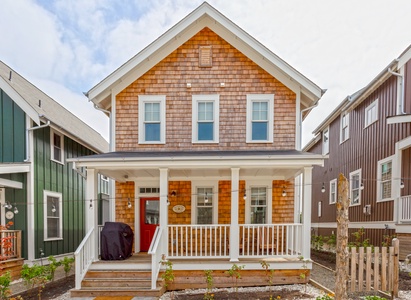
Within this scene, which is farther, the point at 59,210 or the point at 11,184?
the point at 59,210

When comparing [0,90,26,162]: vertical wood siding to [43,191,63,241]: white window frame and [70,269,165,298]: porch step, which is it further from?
[70,269,165,298]: porch step

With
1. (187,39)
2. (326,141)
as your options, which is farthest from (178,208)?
(326,141)

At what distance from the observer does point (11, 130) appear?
32.6 feet

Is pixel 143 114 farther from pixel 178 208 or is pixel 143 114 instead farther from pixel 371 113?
pixel 371 113

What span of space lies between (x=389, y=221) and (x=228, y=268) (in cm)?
655

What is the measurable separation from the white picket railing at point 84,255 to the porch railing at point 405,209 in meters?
9.59

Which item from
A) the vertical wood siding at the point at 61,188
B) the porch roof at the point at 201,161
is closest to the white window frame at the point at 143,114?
the porch roof at the point at 201,161

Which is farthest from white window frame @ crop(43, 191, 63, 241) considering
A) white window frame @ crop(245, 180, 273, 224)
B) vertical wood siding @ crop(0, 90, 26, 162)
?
white window frame @ crop(245, 180, 273, 224)

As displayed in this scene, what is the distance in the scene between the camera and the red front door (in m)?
9.88

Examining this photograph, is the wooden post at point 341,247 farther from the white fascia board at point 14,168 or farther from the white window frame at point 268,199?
the white fascia board at point 14,168

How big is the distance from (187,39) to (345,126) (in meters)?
9.62

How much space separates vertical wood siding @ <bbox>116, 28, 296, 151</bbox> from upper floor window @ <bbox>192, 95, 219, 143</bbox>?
162 mm

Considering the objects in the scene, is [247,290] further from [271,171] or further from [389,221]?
[389,221]

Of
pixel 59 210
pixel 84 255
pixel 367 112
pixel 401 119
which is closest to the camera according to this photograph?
pixel 84 255
